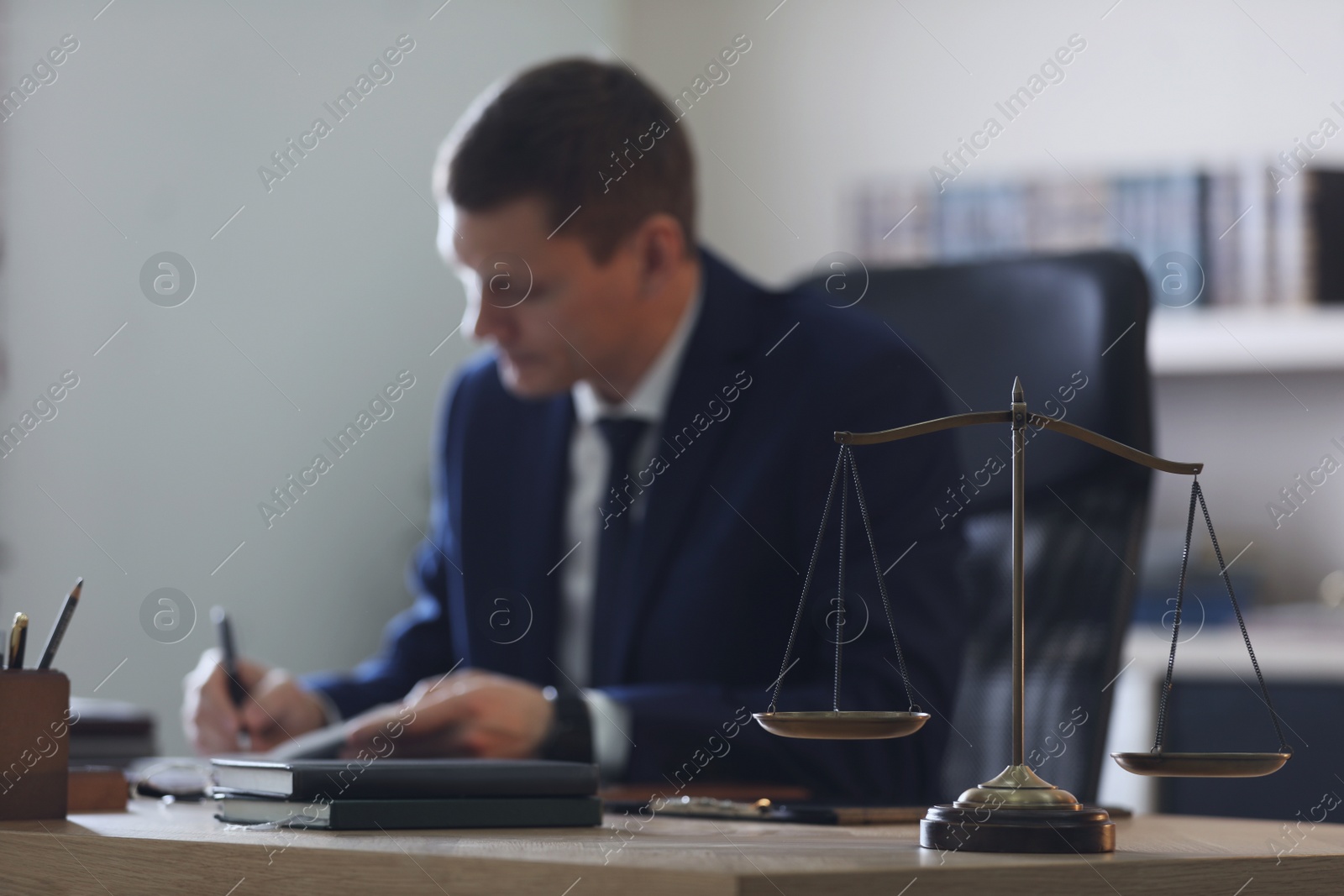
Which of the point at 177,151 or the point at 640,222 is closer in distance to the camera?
the point at 640,222

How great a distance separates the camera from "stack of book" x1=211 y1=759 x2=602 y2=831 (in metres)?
0.86

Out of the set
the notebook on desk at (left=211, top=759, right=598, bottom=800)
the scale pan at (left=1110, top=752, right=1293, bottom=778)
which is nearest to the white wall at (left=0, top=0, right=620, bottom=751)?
the notebook on desk at (left=211, top=759, right=598, bottom=800)

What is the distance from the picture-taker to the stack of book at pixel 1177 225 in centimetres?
319

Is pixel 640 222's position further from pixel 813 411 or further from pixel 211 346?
pixel 211 346

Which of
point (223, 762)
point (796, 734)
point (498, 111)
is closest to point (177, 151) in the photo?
point (498, 111)

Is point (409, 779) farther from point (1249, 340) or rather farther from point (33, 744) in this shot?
point (1249, 340)

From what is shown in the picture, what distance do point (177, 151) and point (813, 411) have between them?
1.30 m

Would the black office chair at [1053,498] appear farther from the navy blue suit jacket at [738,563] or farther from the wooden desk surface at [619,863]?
the wooden desk surface at [619,863]

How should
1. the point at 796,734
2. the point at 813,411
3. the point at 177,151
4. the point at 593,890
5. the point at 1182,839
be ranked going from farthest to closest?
the point at 177,151 → the point at 813,411 → the point at 1182,839 → the point at 796,734 → the point at 593,890

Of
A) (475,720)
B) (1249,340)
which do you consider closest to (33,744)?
(475,720)

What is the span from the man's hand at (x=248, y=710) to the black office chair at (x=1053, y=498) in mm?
692

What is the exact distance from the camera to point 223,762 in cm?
95

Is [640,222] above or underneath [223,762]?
above

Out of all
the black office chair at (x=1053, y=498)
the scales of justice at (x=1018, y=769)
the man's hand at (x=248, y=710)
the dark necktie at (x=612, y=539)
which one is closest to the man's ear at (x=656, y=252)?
the dark necktie at (x=612, y=539)
